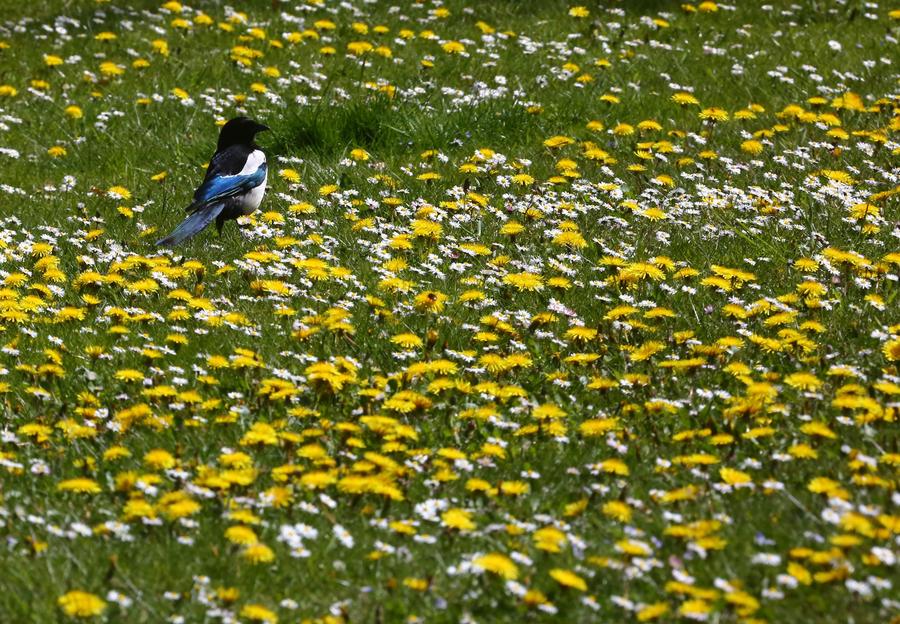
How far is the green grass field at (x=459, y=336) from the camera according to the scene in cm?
402

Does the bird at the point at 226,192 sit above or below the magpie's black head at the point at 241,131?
below

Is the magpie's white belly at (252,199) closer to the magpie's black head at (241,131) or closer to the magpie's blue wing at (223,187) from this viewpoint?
the magpie's blue wing at (223,187)

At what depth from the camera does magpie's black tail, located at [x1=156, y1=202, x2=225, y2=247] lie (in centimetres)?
707

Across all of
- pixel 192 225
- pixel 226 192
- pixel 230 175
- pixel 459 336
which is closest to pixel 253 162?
pixel 230 175

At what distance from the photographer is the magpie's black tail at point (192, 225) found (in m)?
7.07

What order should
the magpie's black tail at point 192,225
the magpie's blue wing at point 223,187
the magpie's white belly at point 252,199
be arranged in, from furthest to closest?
the magpie's white belly at point 252,199
the magpie's blue wing at point 223,187
the magpie's black tail at point 192,225

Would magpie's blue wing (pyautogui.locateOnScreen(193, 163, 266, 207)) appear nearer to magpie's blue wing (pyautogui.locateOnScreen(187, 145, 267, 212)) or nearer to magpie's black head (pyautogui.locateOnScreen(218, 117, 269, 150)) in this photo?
magpie's blue wing (pyautogui.locateOnScreen(187, 145, 267, 212))

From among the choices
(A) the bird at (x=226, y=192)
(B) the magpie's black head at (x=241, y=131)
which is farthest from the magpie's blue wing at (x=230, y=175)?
(B) the magpie's black head at (x=241, y=131)

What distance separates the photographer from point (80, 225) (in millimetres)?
7602

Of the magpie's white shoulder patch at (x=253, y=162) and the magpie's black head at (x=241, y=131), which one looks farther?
the magpie's black head at (x=241, y=131)

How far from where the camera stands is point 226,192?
7.32 m

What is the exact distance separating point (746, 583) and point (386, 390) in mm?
1870

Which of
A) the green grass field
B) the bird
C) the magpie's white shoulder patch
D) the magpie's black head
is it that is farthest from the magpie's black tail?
the magpie's black head

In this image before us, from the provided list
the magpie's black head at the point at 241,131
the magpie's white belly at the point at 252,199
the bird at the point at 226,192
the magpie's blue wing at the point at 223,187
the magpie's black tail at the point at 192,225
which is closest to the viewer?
the magpie's black tail at the point at 192,225
